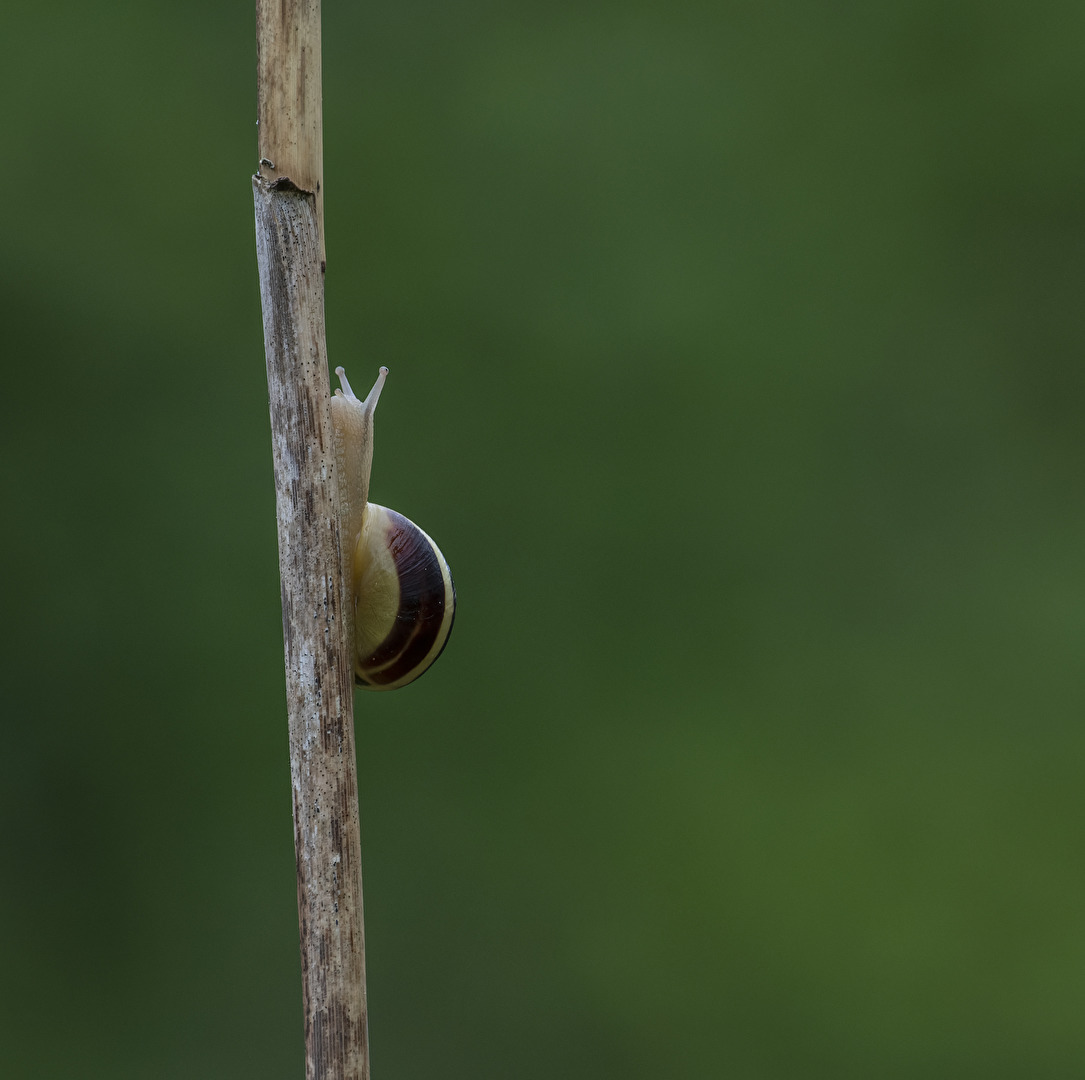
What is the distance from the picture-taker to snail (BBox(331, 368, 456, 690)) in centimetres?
84

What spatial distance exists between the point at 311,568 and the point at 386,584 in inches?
5.2

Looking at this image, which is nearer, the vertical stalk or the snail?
the vertical stalk

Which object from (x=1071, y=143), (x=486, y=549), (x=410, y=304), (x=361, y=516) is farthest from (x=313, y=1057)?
(x=1071, y=143)

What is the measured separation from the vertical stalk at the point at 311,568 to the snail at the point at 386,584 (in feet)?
0.24

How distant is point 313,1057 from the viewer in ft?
2.36

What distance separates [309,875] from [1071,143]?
2188mm

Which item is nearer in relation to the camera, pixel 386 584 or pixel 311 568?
pixel 311 568

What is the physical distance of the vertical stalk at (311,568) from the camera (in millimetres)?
688

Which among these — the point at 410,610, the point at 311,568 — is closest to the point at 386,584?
the point at 410,610

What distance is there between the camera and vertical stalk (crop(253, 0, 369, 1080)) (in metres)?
0.69

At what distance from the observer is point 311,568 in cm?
73

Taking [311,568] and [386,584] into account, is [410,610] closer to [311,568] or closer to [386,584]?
[386,584]

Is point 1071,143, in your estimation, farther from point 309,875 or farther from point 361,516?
point 309,875

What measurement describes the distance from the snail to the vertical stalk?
74mm
